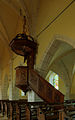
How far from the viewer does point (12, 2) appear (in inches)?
402

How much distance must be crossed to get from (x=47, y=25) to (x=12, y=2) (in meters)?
3.70

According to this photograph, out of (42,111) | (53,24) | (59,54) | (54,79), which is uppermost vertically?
(53,24)

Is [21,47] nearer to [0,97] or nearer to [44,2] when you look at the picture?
[44,2]

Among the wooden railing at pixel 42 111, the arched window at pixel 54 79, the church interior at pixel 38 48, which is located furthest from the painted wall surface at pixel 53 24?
the arched window at pixel 54 79

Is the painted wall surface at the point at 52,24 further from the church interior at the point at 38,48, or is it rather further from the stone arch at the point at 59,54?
the stone arch at the point at 59,54

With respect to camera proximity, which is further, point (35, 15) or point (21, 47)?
point (35, 15)

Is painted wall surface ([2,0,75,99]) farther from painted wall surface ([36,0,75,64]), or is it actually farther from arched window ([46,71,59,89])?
arched window ([46,71,59,89])

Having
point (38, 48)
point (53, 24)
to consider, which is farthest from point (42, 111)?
point (38, 48)

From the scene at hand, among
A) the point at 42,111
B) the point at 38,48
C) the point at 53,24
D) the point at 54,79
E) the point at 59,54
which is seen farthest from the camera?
the point at 54,79

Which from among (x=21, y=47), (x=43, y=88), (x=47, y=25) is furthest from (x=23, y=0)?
(x=43, y=88)

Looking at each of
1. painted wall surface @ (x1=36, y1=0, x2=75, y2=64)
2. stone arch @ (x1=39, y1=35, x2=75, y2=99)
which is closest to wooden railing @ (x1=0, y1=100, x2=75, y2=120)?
→ stone arch @ (x1=39, y1=35, x2=75, y2=99)

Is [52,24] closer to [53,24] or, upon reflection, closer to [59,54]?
[53,24]

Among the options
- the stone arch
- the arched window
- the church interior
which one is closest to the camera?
the church interior

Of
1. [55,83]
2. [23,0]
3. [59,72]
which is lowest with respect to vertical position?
[55,83]
